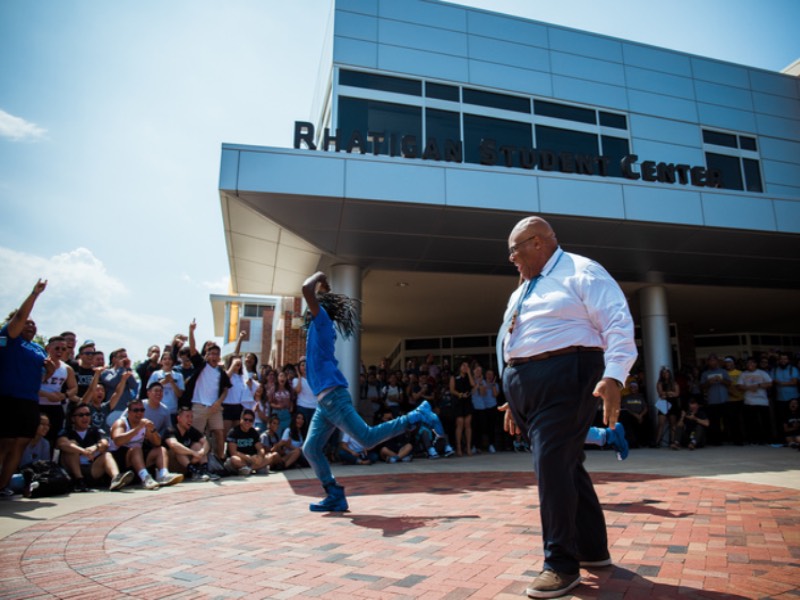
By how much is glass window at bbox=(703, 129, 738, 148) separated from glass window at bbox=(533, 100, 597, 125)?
334 centimetres

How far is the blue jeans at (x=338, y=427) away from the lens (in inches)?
172

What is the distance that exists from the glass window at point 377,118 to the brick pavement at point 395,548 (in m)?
8.50

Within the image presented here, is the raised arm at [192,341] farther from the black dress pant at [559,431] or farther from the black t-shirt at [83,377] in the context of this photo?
the black dress pant at [559,431]

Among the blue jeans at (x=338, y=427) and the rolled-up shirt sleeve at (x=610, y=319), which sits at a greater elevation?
the rolled-up shirt sleeve at (x=610, y=319)

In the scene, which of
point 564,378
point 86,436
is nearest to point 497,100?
point 86,436

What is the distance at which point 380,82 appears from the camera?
12031mm

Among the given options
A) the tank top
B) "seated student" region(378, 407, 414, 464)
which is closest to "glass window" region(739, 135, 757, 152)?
"seated student" region(378, 407, 414, 464)

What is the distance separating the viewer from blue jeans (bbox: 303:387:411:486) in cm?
438

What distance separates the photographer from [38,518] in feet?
14.3

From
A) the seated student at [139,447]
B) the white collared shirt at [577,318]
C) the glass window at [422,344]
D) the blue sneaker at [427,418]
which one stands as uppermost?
the glass window at [422,344]

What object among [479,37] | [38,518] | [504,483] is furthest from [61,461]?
[479,37]

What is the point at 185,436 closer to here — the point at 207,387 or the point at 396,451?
the point at 207,387

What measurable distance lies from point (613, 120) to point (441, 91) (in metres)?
4.62

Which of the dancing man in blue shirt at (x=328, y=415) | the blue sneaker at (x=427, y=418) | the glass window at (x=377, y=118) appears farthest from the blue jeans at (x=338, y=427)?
the glass window at (x=377, y=118)
